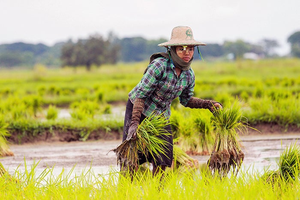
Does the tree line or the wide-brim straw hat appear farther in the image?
the tree line

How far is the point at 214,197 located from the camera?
3.26m

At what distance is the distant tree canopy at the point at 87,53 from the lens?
160ft

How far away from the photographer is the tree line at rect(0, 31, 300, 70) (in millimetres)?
49844

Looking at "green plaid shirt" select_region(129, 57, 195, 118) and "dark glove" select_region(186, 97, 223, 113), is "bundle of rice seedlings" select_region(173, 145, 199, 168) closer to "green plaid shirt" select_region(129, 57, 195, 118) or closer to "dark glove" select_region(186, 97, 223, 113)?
"dark glove" select_region(186, 97, 223, 113)

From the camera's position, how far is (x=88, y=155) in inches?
270

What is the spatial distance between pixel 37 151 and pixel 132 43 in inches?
3287

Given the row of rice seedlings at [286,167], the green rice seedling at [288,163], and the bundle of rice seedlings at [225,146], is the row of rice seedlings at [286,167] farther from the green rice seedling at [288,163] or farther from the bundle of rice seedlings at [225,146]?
the bundle of rice seedlings at [225,146]

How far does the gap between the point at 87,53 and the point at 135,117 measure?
151 feet

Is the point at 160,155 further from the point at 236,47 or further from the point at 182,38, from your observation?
the point at 236,47

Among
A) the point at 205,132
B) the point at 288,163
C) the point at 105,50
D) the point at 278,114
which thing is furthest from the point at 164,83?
the point at 105,50

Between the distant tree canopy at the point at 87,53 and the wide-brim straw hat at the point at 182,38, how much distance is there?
145ft

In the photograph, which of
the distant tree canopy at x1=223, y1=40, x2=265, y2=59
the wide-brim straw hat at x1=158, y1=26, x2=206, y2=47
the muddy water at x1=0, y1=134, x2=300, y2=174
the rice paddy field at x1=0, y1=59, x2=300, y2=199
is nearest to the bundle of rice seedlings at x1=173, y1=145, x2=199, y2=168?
the rice paddy field at x1=0, y1=59, x2=300, y2=199

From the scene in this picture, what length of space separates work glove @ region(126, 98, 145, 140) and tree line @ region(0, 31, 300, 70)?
36.8 metres

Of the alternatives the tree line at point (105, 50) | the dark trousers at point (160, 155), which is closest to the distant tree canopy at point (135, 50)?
the tree line at point (105, 50)
